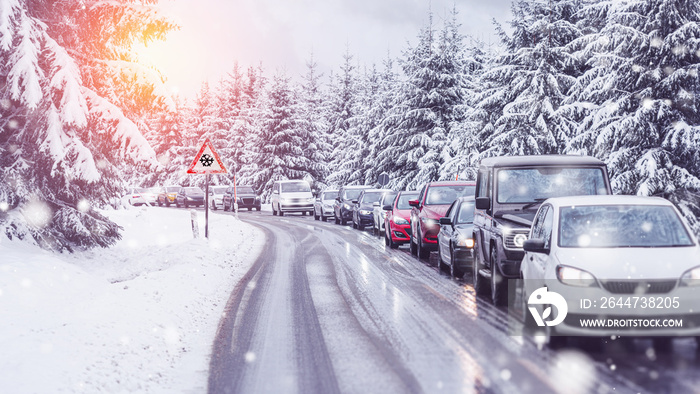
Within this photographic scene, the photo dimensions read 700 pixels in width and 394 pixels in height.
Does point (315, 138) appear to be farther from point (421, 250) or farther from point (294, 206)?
point (421, 250)

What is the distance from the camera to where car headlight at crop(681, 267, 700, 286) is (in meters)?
6.98

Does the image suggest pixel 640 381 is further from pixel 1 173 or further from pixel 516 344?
pixel 1 173

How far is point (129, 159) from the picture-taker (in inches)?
667

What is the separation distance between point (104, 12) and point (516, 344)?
13.1 m

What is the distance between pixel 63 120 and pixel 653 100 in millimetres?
17667

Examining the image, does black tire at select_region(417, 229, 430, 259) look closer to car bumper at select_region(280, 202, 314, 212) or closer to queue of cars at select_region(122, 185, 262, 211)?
car bumper at select_region(280, 202, 314, 212)

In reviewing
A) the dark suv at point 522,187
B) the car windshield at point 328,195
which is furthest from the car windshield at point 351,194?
the dark suv at point 522,187

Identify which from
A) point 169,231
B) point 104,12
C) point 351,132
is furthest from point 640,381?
point 351,132

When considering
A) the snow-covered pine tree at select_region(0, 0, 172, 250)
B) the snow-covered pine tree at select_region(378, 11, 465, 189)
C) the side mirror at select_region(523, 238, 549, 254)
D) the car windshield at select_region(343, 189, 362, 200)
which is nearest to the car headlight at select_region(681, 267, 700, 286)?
the side mirror at select_region(523, 238, 549, 254)

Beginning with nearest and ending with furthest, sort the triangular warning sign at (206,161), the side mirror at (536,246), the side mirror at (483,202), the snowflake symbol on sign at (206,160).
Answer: the side mirror at (536,246)
the side mirror at (483,202)
the triangular warning sign at (206,161)
the snowflake symbol on sign at (206,160)

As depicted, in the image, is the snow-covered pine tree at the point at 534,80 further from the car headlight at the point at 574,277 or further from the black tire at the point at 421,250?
the car headlight at the point at 574,277

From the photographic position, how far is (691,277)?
7.02m

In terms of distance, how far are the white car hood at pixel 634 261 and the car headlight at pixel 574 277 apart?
0.05 m

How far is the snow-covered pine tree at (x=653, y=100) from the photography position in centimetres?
2212
